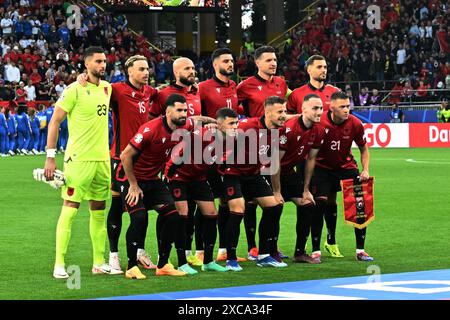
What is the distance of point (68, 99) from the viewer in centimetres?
1088

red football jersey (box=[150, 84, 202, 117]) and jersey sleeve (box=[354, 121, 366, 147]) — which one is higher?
red football jersey (box=[150, 84, 202, 117])

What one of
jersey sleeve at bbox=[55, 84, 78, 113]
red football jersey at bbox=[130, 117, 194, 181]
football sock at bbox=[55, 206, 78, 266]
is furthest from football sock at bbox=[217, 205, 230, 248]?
jersey sleeve at bbox=[55, 84, 78, 113]

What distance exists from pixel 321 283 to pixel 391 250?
298cm

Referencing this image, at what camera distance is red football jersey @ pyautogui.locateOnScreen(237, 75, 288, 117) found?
12.6m

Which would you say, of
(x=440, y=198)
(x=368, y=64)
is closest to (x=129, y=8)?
(x=368, y=64)

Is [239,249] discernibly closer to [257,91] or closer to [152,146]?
[257,91]

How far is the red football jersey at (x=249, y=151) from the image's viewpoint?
457 inches

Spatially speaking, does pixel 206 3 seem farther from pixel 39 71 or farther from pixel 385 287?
pixel 385 287

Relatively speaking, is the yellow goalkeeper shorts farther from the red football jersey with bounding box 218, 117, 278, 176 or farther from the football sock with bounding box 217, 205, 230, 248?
the football sock with bounding box 217, 205, 230, 248

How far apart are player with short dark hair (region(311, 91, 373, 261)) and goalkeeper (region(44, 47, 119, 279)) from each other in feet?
8.62

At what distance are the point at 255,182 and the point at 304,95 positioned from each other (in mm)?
1471

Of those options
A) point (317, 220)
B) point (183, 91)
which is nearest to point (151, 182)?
point (183, 91)
